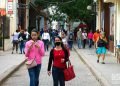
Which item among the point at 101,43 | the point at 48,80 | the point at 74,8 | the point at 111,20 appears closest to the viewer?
the point at 48,80

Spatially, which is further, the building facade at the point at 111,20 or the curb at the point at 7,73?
the building facade at the point at 111,20

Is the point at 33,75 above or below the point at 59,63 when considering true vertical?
below

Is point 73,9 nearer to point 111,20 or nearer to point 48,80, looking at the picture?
point 111,20

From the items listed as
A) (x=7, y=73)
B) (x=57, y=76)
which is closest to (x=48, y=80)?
(x=7, y=73)

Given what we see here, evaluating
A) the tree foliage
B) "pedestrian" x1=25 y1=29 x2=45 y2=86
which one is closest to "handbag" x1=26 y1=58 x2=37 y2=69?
"pedestrian" x1=25 y1=29 x2=45 y2=86

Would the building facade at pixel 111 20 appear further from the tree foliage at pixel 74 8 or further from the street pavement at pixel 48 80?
the tree foliage at pixel 74 8

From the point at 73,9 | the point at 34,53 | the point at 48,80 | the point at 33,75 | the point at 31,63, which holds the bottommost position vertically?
the point at 48,80

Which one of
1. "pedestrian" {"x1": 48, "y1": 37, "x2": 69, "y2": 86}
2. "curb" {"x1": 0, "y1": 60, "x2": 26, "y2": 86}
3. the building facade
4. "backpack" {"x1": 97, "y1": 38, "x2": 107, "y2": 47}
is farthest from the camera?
the building facade

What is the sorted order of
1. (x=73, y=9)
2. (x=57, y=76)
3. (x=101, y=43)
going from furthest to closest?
(x=73, y=9) < (x=101, y=43) < (x=57, y=76)

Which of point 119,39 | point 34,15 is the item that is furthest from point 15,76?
point 34,15

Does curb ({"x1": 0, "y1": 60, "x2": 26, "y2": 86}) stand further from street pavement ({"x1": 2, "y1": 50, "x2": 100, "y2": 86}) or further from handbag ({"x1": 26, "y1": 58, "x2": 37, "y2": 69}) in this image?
handbag ({"x1": 26, "y1": 58, "x2": 37, "y2": 69})

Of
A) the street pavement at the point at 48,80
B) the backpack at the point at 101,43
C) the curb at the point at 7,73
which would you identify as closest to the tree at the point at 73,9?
the backpack at the point at 101,43

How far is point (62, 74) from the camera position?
10648mm

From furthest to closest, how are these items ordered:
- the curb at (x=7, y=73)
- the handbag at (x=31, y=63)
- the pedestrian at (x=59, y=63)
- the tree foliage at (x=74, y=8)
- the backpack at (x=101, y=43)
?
the tree foliage at (x=74, y=8)
the backpack at (x=101, y=43)
the curb at (x=7, y=73)
the handbag at (x=31, y=63)
the pedestrian at (x=59, y=63)
